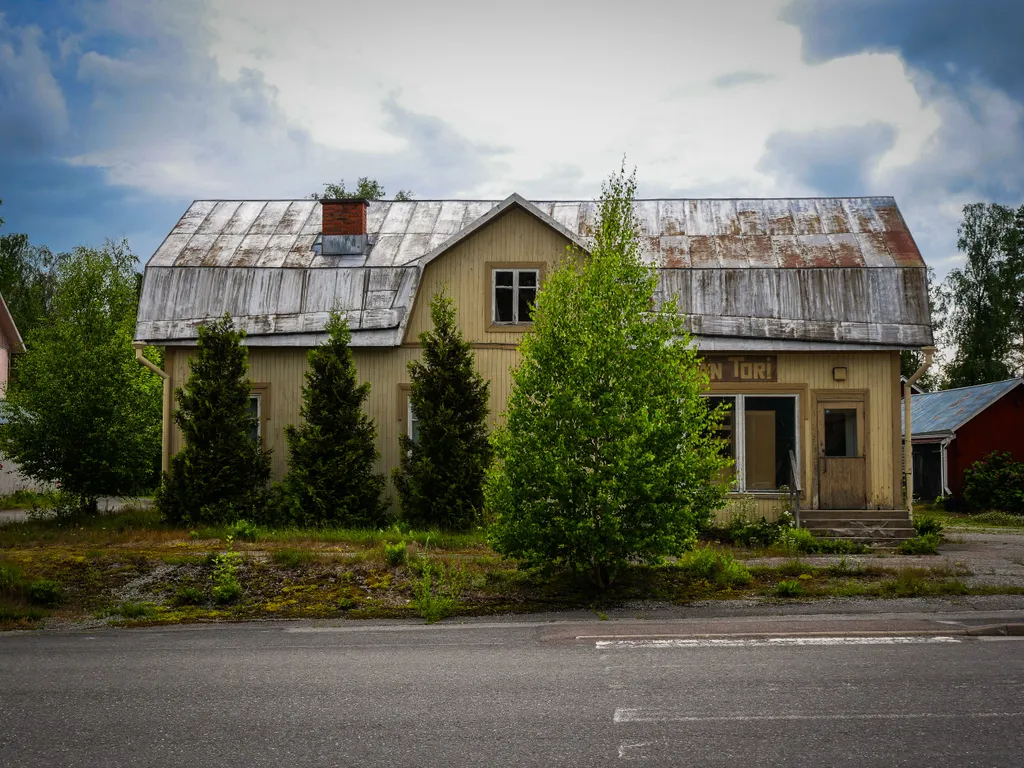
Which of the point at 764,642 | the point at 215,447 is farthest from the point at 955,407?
the point at 764,642

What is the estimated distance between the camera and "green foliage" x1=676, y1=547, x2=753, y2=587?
12.9 m

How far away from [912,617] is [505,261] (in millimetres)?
12043

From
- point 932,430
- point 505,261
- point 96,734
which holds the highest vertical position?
point 505,261

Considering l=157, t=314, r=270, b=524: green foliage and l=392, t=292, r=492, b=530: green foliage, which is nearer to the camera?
l=392, t=292, r=492, b=530: green foliage

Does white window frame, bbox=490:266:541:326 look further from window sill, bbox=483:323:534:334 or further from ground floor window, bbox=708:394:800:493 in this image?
ground floor window, bbox=708:394:800:493

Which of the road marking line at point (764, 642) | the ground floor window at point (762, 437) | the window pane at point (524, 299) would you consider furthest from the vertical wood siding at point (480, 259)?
the road marking line at point (764, 642)

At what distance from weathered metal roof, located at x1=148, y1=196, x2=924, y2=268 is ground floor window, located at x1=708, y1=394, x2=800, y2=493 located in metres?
2.99

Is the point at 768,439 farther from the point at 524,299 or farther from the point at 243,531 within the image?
the point at 243,531

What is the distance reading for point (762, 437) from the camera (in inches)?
800

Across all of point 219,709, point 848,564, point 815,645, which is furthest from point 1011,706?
point 848,564

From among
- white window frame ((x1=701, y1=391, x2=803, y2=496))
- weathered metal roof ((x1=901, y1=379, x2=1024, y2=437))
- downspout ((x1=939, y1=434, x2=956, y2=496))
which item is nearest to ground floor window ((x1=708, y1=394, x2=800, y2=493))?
white window frame ((x1=701, y1=391, x2=803, y2=496))

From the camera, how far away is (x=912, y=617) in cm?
1086

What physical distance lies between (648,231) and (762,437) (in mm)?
5616

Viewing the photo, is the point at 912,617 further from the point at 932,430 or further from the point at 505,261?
the point at 932,430
